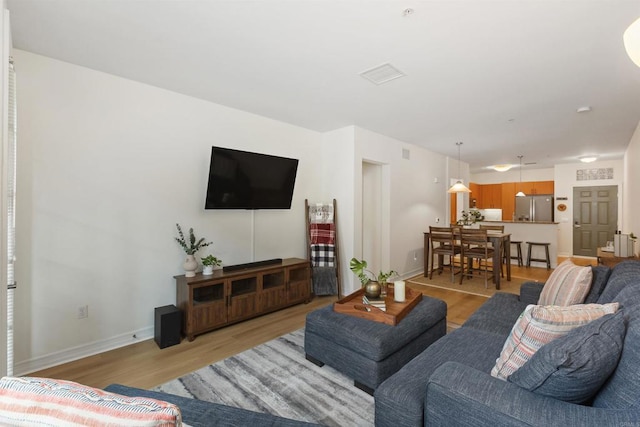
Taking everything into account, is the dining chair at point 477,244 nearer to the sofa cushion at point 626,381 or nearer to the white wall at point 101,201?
the white wall at point 101,201

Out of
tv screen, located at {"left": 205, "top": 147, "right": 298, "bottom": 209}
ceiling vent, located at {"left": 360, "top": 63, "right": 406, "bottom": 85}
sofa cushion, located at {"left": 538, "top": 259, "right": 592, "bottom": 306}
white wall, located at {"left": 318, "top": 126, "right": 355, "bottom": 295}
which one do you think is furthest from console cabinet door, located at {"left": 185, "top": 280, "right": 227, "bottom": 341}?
sofa cushion, located at {"left": 538, "top": 259, "right": 592, "bottom": 306}

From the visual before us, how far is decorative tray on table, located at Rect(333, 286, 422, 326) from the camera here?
2217mm

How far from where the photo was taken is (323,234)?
14.1ft

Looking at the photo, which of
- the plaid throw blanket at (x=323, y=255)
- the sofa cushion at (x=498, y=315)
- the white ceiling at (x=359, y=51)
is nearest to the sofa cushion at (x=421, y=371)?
the sofa cushion at (x=498, y=315)

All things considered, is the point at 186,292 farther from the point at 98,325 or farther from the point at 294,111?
the point at 294,111

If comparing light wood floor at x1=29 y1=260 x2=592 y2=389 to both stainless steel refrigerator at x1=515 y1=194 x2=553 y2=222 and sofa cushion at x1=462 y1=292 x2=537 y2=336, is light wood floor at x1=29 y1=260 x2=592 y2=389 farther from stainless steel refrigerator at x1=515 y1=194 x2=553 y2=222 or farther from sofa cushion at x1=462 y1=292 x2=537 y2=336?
stainless steel refrigerator at x1=515 y1=194 x2=553 y2=222

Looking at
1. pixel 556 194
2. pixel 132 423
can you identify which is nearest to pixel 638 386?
pixel 132 423

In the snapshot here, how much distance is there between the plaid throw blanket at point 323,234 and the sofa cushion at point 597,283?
2782mm

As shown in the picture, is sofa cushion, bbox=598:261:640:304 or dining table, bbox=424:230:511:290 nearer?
sofa cushion, bbox=598:261:640:304

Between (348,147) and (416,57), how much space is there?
2014mm

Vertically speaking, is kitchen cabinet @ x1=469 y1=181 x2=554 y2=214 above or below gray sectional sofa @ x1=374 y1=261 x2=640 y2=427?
above

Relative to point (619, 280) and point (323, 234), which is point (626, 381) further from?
point (323, 234)

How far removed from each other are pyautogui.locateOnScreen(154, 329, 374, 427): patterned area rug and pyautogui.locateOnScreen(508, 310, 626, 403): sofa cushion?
3.45 feet

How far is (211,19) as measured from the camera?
197 cm
